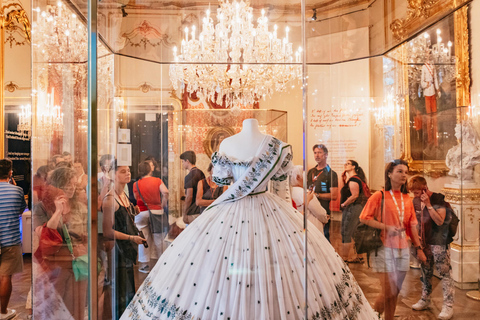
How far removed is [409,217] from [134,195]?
1.58 meters

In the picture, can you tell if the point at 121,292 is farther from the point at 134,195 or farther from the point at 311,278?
the point at 311,278

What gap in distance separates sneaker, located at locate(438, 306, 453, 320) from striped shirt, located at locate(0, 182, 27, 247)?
2.81 meters

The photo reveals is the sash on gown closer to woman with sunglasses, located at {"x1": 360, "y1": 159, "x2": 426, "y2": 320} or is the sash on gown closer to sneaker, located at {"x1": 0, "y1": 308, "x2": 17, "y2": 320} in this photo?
woman with sunglasses, located at {"x1": 360, "y1": 159, "x2": 426, "y2": 320}

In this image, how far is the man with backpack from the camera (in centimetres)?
212

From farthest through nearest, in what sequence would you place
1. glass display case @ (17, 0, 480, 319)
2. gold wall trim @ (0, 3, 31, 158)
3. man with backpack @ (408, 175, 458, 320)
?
1. gold wall trim @ (0, 3, 31, 158)
2. man with backpack @ (408, 175, 458, 320)
3. glass display case @ (17, 0, 480, 319)

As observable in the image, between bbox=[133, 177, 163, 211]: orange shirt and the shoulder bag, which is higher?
bbox=[133, 177, 163, 211]: orange shirt

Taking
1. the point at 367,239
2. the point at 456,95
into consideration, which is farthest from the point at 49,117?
the point at 456,95

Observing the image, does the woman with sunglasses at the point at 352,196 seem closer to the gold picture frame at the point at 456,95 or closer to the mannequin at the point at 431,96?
the gold picture frame at the point at 456,95

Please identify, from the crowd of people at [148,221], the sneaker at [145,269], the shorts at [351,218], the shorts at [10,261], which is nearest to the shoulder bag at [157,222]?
the crowd of people at [148,221]

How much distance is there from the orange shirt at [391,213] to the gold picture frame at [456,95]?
213 mm

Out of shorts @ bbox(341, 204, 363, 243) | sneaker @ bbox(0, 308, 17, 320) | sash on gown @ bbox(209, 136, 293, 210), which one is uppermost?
sash on gown @ bbox(209, 136, 293, 210)

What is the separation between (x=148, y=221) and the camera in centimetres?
192

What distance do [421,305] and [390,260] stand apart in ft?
1.06

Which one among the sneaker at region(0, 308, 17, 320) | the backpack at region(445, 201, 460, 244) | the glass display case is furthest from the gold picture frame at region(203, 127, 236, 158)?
the sneaker at region(0, 308, 17, 320)
